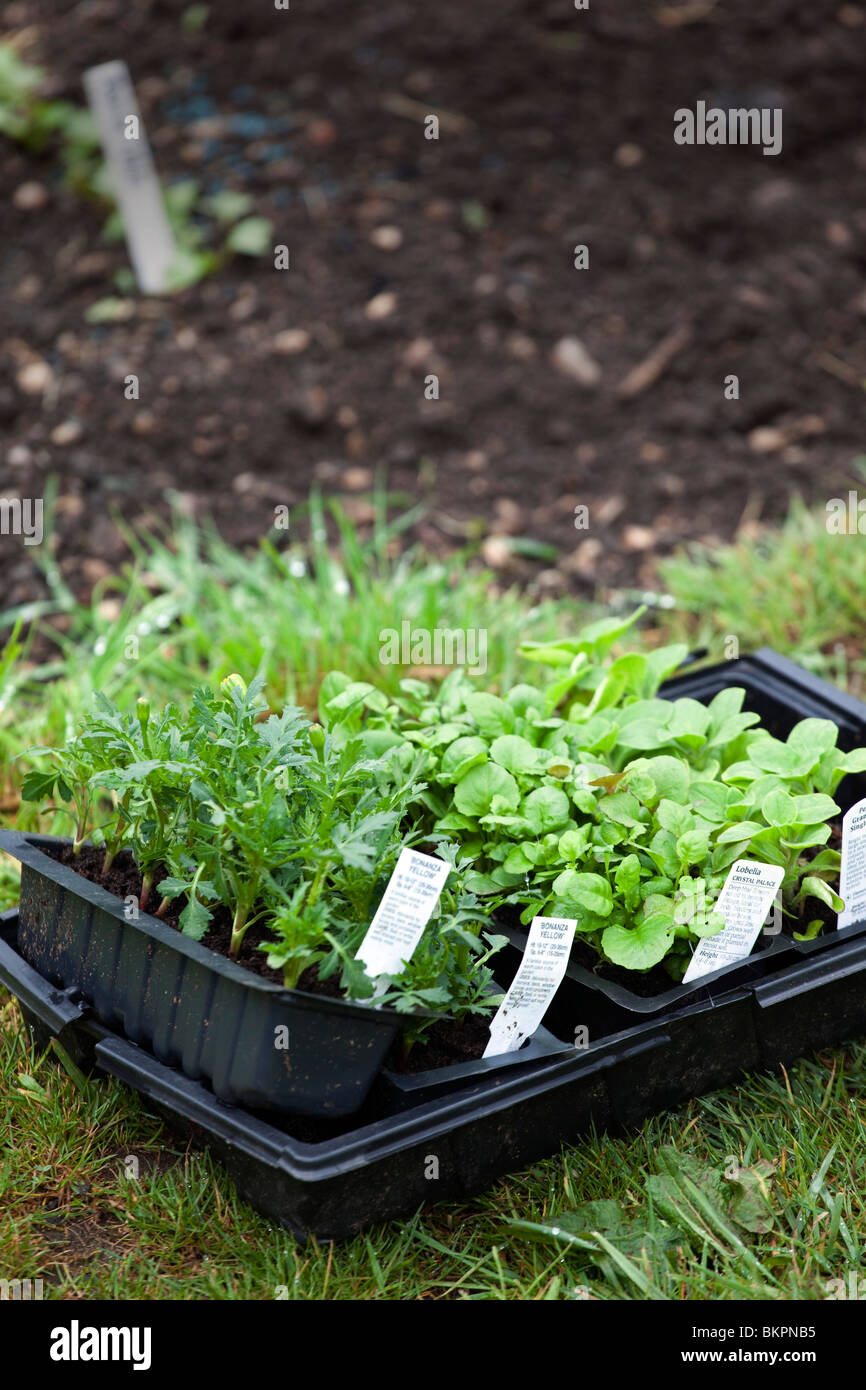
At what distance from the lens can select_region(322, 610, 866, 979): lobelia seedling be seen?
5.89ft

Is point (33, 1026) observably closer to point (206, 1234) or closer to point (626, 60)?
point (206, 1234)

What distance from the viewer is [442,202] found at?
4145 mm

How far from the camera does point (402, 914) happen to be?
5.30 ft

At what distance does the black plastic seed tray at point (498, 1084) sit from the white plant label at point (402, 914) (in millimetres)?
178

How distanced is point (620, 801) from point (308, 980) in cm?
52

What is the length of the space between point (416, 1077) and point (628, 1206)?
0.35m

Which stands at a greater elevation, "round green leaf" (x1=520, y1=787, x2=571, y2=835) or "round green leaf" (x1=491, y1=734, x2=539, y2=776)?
"round green leaf" (x1=491, y1=734, x2=539, y2=776)

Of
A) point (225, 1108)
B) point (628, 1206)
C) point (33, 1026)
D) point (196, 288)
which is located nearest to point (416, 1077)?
point (225, 1108)
